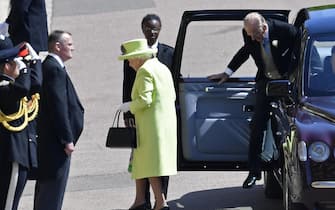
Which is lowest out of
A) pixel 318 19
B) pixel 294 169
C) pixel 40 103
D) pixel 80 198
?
pixel 80 198

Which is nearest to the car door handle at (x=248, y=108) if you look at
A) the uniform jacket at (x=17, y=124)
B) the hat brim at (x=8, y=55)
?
the uniform jacket at (x=17, y=124)

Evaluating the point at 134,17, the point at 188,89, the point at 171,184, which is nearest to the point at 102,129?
the point at 171,184

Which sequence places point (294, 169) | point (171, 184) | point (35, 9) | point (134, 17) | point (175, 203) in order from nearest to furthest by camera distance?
point (294, 169)
point (35, 9)
point (175, 203)
point (171, 184)
point (134, 17)

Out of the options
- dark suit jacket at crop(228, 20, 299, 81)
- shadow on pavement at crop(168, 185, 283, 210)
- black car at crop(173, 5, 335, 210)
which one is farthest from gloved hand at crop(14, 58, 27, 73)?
shadow on pavement at crop(168, 185, 283, 210)

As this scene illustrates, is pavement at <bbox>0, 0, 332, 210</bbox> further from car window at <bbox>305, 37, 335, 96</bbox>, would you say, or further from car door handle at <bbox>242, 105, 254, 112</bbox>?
car window at <bbox>305, 37, 335, 96</bbox>

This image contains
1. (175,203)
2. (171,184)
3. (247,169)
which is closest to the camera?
(247,169)

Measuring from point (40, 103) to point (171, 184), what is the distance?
310cm

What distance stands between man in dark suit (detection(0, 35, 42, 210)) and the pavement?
9.00 feet

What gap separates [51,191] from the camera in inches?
294

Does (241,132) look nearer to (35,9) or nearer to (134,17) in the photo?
(35,9)

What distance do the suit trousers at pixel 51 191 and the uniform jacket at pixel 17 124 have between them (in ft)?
2.07

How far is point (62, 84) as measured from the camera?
24.1 feet

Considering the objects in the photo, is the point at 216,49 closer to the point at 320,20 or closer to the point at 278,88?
the point at 320,20

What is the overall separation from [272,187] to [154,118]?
1.79 m
